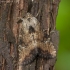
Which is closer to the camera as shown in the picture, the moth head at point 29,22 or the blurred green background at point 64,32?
the moth head at point 29,22

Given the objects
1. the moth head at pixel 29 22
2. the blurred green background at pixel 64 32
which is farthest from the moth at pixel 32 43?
the blurred green background at pixel 64 32

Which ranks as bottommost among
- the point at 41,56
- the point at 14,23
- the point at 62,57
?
the point at 62,57

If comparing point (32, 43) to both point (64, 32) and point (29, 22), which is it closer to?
point (29, 22)

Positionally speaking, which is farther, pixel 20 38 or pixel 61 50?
pixel 61 50

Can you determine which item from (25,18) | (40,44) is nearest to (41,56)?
(40,44)

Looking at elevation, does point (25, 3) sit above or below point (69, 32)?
above

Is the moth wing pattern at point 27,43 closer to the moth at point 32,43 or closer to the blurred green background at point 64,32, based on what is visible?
the moth at point 32,43

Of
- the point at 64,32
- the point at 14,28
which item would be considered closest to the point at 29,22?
the point at 14,28

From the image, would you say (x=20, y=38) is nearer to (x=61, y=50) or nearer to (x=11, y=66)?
(x=11, y=66)
